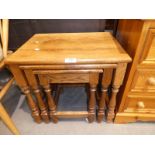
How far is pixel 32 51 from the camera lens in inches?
30.3

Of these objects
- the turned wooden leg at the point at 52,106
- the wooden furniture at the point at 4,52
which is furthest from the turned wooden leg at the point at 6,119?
the turned wooden leg at the point at 52,106

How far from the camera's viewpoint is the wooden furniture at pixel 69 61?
68 centimetres

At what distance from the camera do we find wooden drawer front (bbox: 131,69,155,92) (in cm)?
75

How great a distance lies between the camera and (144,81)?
792mm

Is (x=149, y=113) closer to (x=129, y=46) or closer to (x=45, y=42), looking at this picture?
(x=129, y=46)

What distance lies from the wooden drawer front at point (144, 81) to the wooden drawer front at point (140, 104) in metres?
0.08

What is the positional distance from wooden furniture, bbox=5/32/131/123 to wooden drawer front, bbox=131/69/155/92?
10 cm

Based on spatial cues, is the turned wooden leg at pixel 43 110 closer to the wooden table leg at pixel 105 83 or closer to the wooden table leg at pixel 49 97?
the wooden table leg at pixel 49 97

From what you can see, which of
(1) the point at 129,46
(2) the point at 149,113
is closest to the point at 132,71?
(1) the point at 129,46

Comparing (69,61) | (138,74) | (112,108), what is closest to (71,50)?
(69,61)

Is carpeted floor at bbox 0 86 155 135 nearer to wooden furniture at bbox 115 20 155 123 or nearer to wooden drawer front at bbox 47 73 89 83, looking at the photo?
wooden furniture at bbox 115 20 155 123

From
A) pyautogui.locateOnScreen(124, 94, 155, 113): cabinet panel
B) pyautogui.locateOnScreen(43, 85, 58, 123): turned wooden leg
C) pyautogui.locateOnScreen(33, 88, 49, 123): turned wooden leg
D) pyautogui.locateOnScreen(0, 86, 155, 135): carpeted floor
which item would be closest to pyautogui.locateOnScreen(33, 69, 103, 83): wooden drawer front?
pyautogui.locateOnScreen(43, 85, 58, 123): turned wooden leg

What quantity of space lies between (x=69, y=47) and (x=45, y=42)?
0.57 ft

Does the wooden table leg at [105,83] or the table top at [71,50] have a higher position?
the table top at [71,50]
